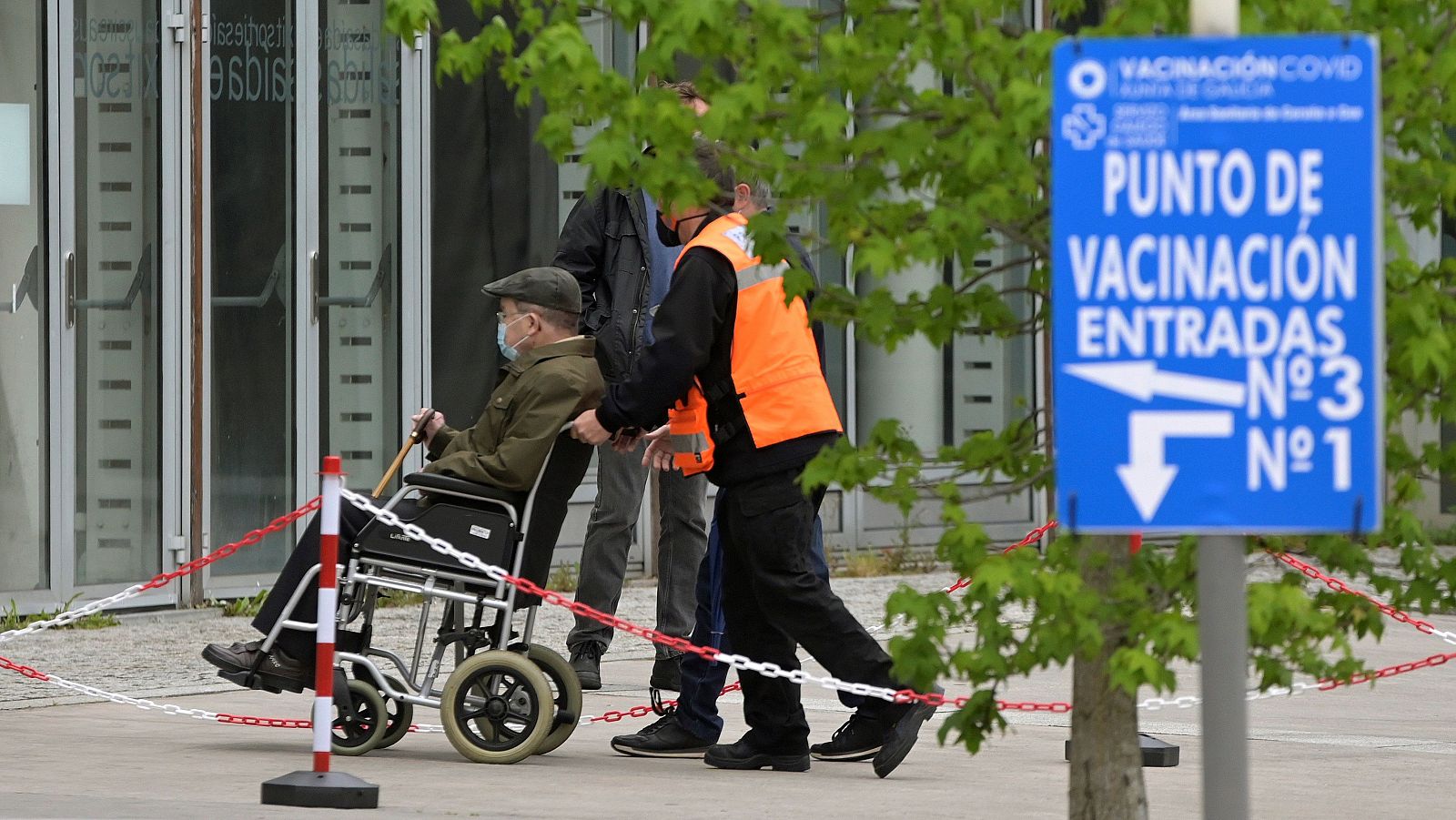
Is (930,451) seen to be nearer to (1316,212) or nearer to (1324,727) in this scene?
(1316,212)

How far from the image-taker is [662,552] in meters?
8.77

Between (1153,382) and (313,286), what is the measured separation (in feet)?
29.8

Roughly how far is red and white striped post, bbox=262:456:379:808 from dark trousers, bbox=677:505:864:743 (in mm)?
1381

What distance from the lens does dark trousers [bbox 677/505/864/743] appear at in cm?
755

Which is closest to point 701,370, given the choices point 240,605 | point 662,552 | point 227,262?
point 662,552

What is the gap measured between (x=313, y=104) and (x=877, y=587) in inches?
152

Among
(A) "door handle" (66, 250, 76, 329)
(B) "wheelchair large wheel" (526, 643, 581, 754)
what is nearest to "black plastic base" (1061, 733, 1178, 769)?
(B) "wheelchair large wheel" (526, 643, 581, 754)

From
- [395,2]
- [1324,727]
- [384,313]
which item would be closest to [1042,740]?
[1324,727]

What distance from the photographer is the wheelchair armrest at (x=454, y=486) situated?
7.29 m

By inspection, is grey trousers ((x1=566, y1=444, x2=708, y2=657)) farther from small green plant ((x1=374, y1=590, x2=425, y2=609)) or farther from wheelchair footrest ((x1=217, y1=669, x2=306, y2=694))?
small green plant ((x1=374, y1=590, x2=425, y2=609))

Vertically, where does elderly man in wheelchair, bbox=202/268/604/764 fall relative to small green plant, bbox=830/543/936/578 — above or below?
above

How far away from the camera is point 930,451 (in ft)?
15.7

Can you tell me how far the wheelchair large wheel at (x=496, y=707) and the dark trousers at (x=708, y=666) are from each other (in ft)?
1.66

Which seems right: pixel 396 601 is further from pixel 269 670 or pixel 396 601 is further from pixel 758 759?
pixel 758 759
